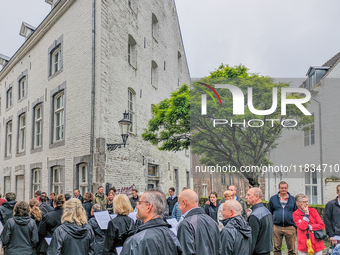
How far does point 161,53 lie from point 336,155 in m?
11.3

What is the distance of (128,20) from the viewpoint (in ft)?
50.5

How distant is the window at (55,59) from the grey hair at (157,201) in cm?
1399

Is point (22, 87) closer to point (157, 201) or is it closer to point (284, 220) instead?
point (284, 220)

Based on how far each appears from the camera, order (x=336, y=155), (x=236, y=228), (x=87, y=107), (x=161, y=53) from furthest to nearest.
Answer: (x=161, y=53), (x=336, y=155), (x=87, y=107), (x=236, y=228)

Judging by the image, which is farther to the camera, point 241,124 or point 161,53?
point 161,53

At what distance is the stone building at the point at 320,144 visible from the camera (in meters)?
17.1

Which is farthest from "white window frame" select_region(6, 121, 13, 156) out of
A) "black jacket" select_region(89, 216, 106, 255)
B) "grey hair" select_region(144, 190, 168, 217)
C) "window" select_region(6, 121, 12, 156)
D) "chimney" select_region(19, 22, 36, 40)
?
"grey hair" select_region(144, 190, 168, 217)

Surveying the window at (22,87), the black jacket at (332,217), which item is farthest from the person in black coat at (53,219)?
the window at (22,87)

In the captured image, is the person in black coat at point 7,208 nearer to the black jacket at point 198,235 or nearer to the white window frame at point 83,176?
the white window frame at point 83,176

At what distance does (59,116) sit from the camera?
15.3 metres

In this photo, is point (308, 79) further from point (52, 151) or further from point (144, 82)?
point (52, 151)

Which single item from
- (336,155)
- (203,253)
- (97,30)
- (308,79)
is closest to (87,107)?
(97,30)

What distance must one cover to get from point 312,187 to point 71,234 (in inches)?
672

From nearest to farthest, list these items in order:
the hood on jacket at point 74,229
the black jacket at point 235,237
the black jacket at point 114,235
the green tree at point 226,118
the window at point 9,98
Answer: the black jacket at point 235,237
the hood on jacket at point 74,229
the black jacket at point 114,235
the green tree at point 226,118
the window at point 9,98
